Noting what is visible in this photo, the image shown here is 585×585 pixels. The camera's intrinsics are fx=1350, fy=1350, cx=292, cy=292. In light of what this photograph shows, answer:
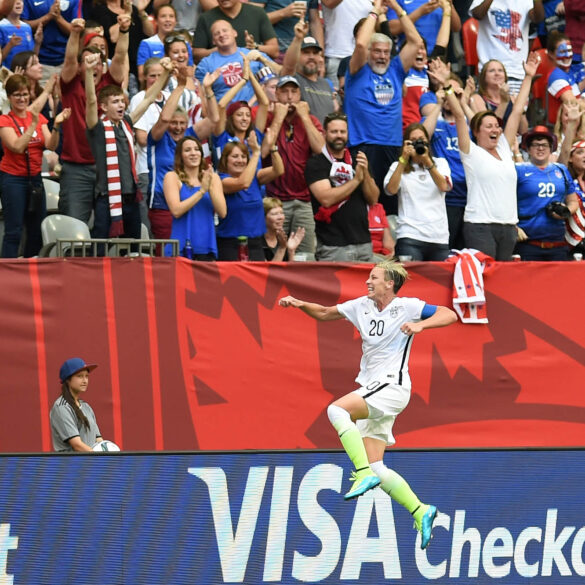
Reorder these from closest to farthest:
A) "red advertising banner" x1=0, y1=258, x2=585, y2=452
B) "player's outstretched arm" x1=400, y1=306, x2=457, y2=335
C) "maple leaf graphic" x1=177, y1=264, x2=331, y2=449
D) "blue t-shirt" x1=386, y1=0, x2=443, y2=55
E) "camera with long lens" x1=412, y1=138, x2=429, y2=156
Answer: "player's outstretched arm" x1=400, y1=306, x2=457, y2=335 → "red advertising banner" x1=0, y1=258, x2=585, y2=452 → "maple leaf graphic" x1=177, y1=264, x2=331, y2=449 → "camera with long lens" x1=412, y1=138, x2=429, y2=156 → "blue t-shirt" x1=386, y1=0, x2=443, y2=55

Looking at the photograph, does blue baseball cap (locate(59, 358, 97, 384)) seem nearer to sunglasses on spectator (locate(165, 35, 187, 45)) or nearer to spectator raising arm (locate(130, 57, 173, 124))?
spectator raising arm (locate(130, 57, 173, 124))

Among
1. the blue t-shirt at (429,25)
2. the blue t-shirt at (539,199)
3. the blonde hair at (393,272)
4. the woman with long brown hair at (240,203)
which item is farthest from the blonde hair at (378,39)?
the blonde hair at (393,272)

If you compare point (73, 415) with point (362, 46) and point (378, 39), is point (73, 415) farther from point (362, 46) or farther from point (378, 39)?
point (378, 39)

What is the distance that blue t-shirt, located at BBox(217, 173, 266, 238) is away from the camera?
1377cm

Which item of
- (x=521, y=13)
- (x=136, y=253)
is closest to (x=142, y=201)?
(x=136, y=253)

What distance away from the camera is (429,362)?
534 inches

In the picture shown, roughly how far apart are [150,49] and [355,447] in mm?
8035

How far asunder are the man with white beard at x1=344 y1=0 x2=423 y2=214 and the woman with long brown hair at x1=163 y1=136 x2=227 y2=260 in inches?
101

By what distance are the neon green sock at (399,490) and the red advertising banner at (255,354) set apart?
11.2 feet

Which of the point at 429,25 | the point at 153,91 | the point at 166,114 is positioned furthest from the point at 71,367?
the point at 429,25

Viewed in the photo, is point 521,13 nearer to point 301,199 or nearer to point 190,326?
point 301,199

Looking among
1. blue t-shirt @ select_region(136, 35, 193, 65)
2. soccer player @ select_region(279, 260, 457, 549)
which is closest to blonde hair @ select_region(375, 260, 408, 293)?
soccer player @ select_region(279, 260, 457, 549)

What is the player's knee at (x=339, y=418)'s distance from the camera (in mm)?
9906

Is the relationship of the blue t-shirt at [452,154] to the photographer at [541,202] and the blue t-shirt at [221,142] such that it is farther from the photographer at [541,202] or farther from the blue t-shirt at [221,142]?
the blue t-shirt at [221,142]
